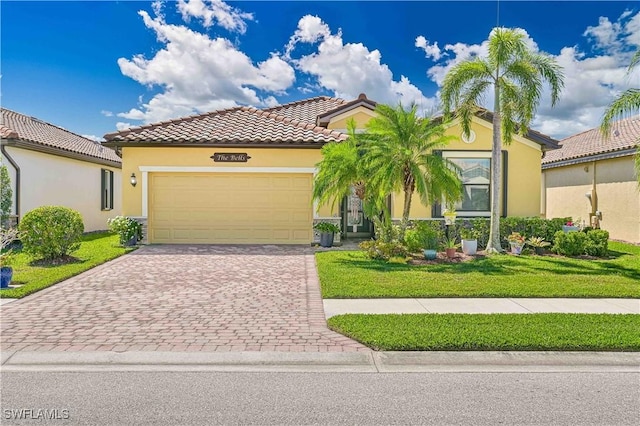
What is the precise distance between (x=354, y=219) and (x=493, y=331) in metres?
11.7

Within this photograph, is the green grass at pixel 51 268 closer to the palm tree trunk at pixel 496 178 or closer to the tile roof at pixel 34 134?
the tile roof at pixel 34 134

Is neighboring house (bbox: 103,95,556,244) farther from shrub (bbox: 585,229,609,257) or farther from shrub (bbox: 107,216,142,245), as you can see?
shrub (bbox: 585,229,609,257)

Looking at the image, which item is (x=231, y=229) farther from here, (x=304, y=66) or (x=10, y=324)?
(x=10, y=324)

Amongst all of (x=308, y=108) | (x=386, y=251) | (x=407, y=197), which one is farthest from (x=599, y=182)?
(x=308, y=108)

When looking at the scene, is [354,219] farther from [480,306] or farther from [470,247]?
[480,306]

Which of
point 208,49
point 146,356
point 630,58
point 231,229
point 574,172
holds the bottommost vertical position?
point 146,356

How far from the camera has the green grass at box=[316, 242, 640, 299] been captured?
7781mm

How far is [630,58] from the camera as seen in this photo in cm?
977

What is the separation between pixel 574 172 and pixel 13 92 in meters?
22.3

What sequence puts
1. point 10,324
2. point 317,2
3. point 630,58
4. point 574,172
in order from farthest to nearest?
1. point 574,172
2. point 317,2
3. point 630,58
4. point 10,324

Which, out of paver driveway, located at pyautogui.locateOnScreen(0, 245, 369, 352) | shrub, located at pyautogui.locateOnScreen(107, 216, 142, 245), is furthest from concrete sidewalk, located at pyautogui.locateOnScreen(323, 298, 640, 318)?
shrub, located at pyautogui.locateOnScreen(107, 216, 142, 245)

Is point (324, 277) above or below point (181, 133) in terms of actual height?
below

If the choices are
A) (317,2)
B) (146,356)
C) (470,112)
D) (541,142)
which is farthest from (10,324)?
(541,142)

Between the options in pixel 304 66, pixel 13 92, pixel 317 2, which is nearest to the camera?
pixel 317 2
